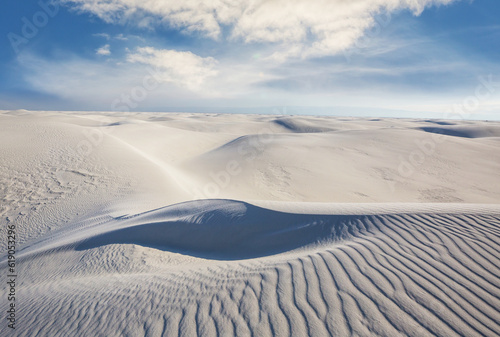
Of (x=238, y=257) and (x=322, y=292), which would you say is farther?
(x=238, y=257)

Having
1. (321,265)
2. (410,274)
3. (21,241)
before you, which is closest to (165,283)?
(321,265)

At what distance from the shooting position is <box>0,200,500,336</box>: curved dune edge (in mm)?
2330

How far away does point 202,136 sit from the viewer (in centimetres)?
2706

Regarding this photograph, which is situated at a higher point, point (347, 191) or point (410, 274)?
point (410, 274)

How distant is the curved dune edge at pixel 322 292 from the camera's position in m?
2.33

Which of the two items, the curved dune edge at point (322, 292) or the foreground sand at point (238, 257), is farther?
the foreground sand at point (238, 257)

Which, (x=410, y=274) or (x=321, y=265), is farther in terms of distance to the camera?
(x=321, y=265)

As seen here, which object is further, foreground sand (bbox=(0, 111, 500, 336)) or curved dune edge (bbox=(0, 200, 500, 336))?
foreground sand (bbox=(0, 111, 500, 336))

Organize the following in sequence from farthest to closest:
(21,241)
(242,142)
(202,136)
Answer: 1. (202,136)
2. (242,142)
3. (21,241)

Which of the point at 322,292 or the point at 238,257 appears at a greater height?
the point at 322,292

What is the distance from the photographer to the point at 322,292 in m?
2.64

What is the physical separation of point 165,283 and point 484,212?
5.61 metres

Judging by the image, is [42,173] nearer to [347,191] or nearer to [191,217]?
[191,217]

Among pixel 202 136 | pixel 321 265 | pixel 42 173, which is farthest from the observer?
pixel 202 136
